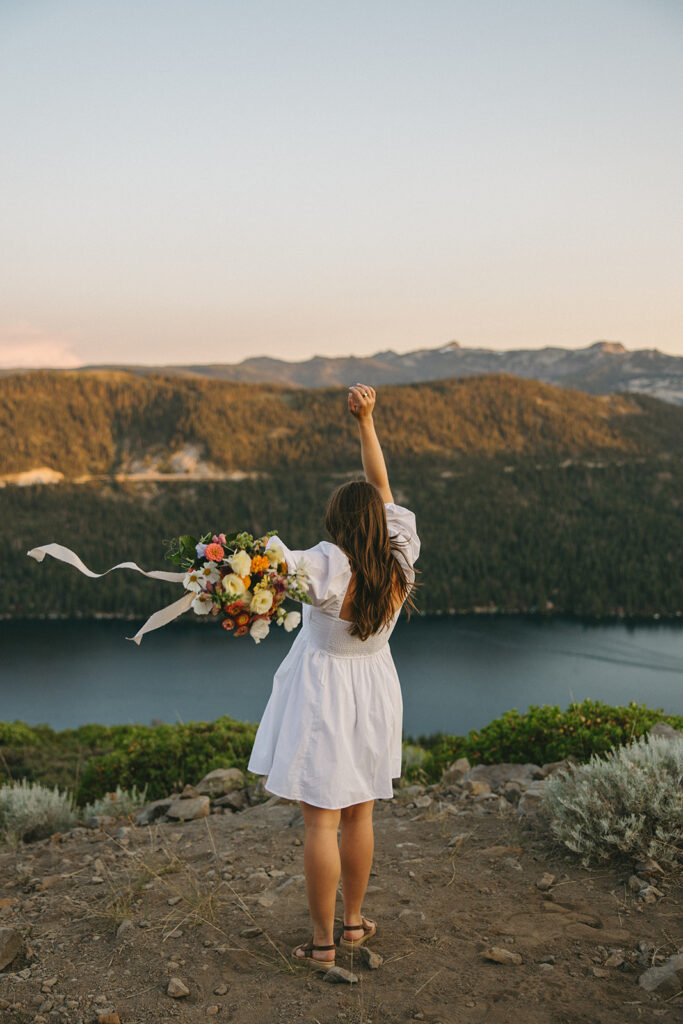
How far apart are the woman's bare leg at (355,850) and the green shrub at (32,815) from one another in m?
3.25

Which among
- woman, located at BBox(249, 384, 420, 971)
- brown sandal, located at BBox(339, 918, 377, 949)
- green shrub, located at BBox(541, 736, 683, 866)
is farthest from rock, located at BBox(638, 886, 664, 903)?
woman, located at BBox(249, 384, 420, 971)

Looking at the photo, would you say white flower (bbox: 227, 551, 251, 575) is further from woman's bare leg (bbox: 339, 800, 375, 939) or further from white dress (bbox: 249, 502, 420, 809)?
woman's bare leg (bbox: 339, 800, 375, 939)

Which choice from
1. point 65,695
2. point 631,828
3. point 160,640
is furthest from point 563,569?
point 631,828

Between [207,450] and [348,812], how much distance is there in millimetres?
104228

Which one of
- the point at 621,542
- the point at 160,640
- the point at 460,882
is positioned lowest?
the point at 160,640

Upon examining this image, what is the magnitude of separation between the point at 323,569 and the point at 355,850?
119 cm

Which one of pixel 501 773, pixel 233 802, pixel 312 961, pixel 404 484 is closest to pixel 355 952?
pixel 312 961

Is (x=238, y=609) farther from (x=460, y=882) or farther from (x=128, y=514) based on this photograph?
(x=128, y=514)

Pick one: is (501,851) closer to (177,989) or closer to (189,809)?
(177,989)

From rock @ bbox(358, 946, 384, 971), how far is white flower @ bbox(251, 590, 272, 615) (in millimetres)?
1489

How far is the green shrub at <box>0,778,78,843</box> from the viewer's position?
18.2ft

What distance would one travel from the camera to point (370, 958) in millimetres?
3031

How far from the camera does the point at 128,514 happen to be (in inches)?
2940

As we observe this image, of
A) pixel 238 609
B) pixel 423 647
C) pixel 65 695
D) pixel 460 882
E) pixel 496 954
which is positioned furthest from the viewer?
pixel 423 647
